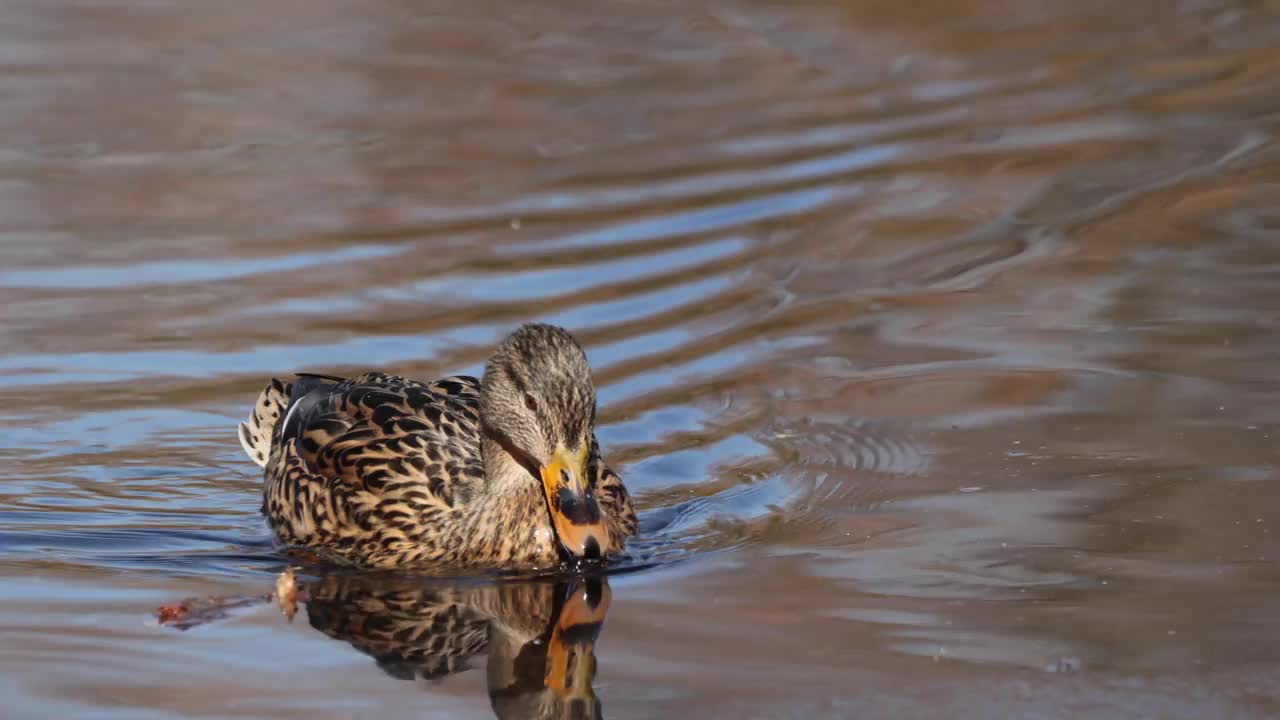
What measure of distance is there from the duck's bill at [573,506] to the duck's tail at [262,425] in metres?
2.24

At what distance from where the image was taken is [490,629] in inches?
291

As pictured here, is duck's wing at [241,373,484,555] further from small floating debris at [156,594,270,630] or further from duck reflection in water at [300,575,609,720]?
small floating debris at [156,594,270,630]

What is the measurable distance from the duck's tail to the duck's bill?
88.2 inches

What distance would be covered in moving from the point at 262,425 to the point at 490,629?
8.94 feet

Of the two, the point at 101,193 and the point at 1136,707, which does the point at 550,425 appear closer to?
the point at 1136,707

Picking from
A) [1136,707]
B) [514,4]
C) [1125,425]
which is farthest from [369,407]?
[514,4]

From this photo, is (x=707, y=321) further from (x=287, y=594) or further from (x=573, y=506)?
(x=287, y=594)

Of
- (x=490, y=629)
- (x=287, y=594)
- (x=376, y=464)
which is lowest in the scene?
(x=490, y=629)

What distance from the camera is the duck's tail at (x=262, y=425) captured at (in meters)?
9.74

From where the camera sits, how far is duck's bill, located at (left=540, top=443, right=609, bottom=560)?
7742 millimetres

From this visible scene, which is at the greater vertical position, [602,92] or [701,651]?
[602,92]

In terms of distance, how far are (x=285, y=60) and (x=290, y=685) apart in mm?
10936

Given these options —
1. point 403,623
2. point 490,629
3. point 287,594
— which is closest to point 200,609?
point 287,594

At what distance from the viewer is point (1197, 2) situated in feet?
59.1
